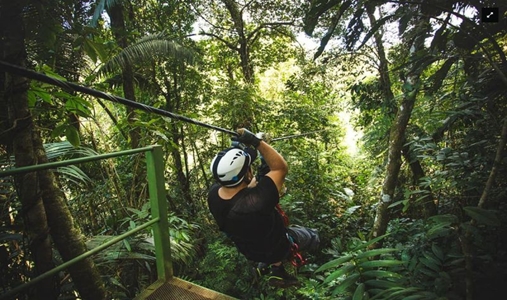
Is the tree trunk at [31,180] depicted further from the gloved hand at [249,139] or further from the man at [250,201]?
the gloved hand at [249,139]

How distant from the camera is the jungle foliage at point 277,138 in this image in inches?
66.7

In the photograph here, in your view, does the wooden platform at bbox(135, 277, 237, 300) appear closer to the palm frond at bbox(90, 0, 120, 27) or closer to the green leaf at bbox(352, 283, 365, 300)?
the green leaf at bbox(352, 283, 365, 300)

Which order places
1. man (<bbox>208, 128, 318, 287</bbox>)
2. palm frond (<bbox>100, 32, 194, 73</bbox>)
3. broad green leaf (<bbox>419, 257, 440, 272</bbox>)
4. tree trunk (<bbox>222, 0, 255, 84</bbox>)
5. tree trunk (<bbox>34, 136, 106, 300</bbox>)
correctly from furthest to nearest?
tree trunk (<bbox>222, 0, 255, 84</bbox>) → palm frond (<bbox>100, 32, 194, 73</bbox>) → man (<bbox>208, 128, 318, 287</bbox>) → broad green leaf (<bbox>419, 257, 440, 272</bbox>) → tree trunk (<bbox>34, 136, 106, 300</bbox>)

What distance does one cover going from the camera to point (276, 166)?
7.67 feet

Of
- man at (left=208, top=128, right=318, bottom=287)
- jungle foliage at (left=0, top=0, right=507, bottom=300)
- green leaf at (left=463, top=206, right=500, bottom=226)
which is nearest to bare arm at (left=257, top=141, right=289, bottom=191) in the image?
man at (left=208, top=128, right=318, bottom=287)

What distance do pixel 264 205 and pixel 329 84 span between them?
17.4 ft

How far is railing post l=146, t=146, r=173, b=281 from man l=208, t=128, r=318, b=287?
1.38ft

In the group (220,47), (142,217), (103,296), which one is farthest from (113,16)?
(103,296)

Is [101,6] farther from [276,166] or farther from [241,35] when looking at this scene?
[276,166]

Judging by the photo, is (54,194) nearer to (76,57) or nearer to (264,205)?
(264,205)

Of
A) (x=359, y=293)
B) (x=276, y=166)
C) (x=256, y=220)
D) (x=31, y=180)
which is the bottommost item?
(x=359, y=293)

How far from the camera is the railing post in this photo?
88.4 inches

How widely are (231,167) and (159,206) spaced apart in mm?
669

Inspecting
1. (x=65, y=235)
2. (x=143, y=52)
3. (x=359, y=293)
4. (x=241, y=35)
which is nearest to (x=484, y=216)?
(x=359, y=293)
